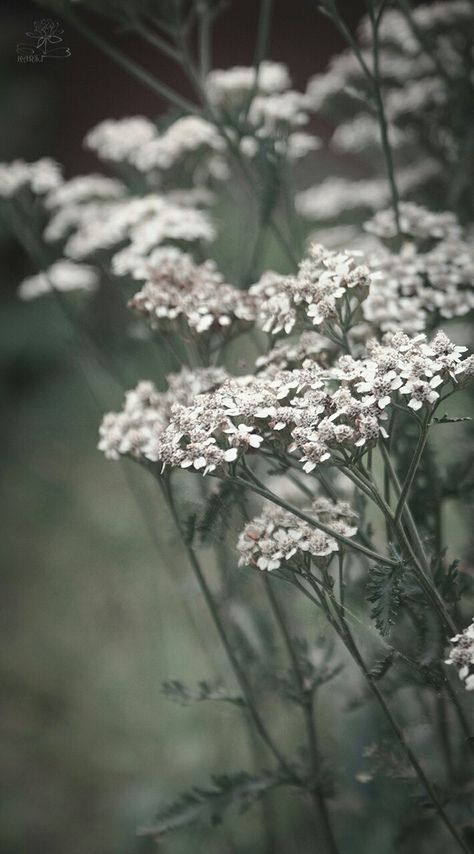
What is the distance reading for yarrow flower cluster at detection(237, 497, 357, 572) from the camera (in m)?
1.12

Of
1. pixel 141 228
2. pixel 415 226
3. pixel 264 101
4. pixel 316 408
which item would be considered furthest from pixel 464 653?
pixel 264 101

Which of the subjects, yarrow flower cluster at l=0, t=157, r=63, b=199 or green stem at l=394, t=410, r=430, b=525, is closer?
green stem at l=394, t=410, r=430, b=525

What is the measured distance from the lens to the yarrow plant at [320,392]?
109 cm

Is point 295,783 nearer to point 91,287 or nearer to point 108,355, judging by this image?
point 108,355

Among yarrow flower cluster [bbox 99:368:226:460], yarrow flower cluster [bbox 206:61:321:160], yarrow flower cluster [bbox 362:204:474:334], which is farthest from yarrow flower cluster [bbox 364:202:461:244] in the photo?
yarrow flower cluster [bbox 99:368:226:460]

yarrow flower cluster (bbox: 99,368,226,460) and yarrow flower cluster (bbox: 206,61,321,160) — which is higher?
yarrow flower cluster (bbox: 206,61,321,160)

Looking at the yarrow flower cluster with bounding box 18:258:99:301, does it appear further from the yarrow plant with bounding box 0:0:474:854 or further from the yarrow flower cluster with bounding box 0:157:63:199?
the yarrow flower cluster with bounding box 0:157:63:199

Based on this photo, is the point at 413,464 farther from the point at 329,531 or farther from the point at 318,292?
the point at 318,292

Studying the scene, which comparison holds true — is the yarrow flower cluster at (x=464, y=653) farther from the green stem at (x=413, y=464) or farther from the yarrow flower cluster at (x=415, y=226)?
the yarrow flower cluster at (x=415, y=226)

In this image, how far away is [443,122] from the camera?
1910mm

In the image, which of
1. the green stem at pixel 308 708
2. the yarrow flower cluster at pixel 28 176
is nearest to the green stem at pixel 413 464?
the green stem at pixel 308 708

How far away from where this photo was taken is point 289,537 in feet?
3.73

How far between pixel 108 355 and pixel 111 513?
218 cm

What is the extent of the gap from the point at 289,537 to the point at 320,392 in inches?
8.7
